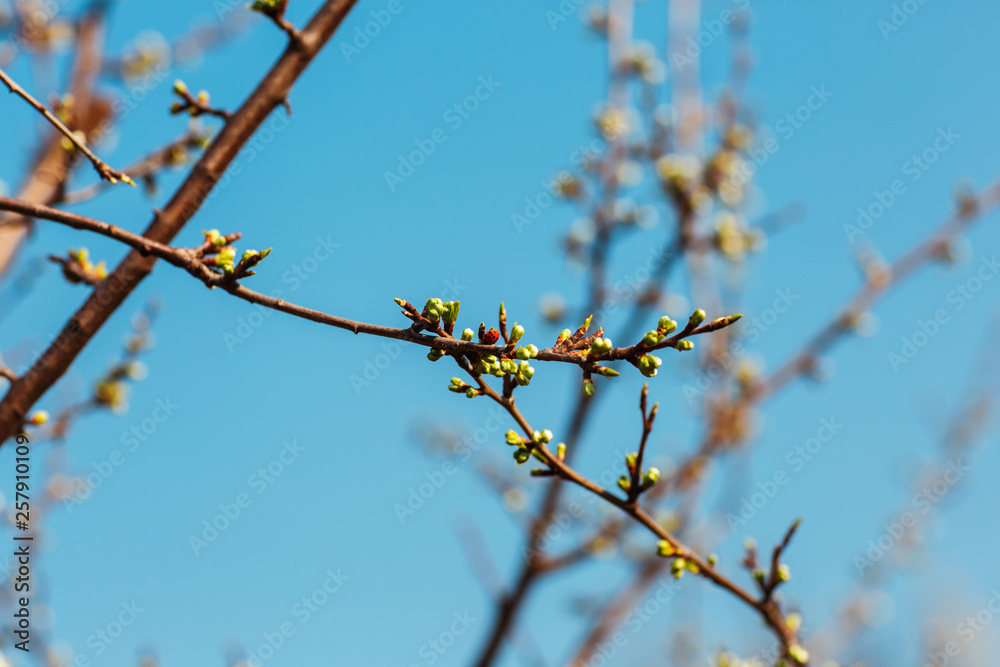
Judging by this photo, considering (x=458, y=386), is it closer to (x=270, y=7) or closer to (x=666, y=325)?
(x=666, y=325)

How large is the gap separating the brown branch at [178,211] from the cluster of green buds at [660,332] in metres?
1.71

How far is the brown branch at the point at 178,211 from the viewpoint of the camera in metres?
2.54

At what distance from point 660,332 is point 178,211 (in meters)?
1.93

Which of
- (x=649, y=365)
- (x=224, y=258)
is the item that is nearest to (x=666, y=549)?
(x=649, y=365)

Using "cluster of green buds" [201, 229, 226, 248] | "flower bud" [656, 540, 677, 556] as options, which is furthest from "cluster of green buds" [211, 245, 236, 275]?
"flower bud" [656, 540, 677, 556]

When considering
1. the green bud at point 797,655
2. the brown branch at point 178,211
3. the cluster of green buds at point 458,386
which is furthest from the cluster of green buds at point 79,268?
the green bud at point 797,655

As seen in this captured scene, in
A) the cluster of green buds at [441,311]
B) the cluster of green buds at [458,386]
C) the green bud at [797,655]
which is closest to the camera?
the cluster of green buds at [441,311]

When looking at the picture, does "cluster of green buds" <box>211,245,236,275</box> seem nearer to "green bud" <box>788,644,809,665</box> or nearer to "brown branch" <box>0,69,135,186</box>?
"brown branch" <box>0,69,135,186</box>

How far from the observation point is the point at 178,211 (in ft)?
9.01

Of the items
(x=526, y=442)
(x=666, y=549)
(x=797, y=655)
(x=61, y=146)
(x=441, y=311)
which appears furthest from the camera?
(x=61, y=146)

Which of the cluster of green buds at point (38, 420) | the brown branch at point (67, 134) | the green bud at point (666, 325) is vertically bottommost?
the cluster of green buds at point (38, 420)

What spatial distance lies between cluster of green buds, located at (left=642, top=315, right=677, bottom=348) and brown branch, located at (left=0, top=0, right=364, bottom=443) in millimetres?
1708

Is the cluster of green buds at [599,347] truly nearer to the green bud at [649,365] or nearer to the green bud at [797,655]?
the green bud at [649,365]

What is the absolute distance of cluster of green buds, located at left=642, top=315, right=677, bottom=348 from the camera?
1899 mm
